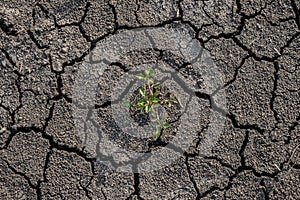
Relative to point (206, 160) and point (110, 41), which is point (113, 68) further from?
point (206, 160)

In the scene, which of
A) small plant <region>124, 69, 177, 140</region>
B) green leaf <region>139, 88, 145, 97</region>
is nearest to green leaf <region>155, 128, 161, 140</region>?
small plant <region>124, 69, 177, 140</region>

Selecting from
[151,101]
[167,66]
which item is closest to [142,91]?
[151,101]

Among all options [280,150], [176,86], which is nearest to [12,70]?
[176,86]

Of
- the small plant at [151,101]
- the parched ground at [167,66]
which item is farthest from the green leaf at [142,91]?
the parched ground at [167,66]

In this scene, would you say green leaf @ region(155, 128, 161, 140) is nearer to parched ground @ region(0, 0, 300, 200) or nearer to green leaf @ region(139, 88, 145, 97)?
parched ground @ region(0, 0, 300, 200)

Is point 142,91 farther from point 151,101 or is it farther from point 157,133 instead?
point 157,133
